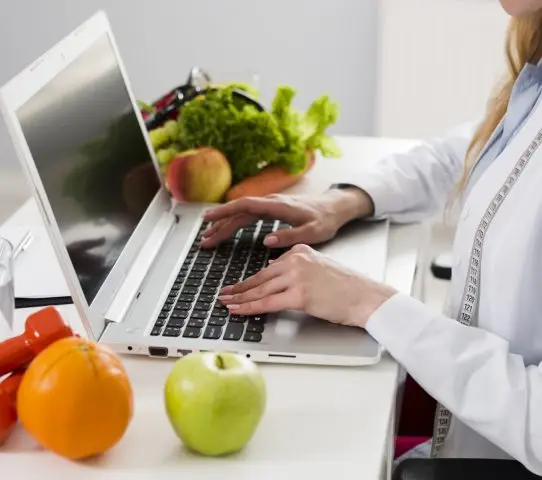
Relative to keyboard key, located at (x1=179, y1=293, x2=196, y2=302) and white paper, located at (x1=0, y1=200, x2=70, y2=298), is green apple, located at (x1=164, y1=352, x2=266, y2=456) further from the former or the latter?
white paper, located at (x1=0, y1=200, x2=70, y2=298)

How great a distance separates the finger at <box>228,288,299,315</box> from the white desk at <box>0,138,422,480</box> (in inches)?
3.0

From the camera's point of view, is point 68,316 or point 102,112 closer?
→ point 68,316

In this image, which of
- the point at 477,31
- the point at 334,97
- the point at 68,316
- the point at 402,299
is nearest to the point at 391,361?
the point at 402,299

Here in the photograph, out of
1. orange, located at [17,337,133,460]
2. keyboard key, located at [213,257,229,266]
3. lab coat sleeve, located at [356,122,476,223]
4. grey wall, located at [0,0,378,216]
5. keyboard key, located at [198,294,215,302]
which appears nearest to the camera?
orange, located at [17,337,133,460]

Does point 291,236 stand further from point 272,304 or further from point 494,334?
point 494,334

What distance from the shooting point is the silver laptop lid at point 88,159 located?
105cm

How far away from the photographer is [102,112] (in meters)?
1.28

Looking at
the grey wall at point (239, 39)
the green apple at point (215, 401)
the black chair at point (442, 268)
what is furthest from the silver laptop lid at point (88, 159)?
the grey wall at point (239, 39)

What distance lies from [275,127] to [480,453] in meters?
0.65

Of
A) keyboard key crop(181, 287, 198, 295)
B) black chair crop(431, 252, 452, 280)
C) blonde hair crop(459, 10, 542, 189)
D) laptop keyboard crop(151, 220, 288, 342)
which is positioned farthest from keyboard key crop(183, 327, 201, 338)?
black chair crop(431, 252, 452, 280)

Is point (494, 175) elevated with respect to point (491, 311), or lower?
elevated

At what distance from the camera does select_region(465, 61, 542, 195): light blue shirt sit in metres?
1.17

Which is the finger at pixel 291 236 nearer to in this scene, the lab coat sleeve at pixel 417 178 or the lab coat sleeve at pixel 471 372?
the lab coat sleeve at pixel 417 178

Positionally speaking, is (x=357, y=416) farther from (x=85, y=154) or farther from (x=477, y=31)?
(x=477, y=31)
